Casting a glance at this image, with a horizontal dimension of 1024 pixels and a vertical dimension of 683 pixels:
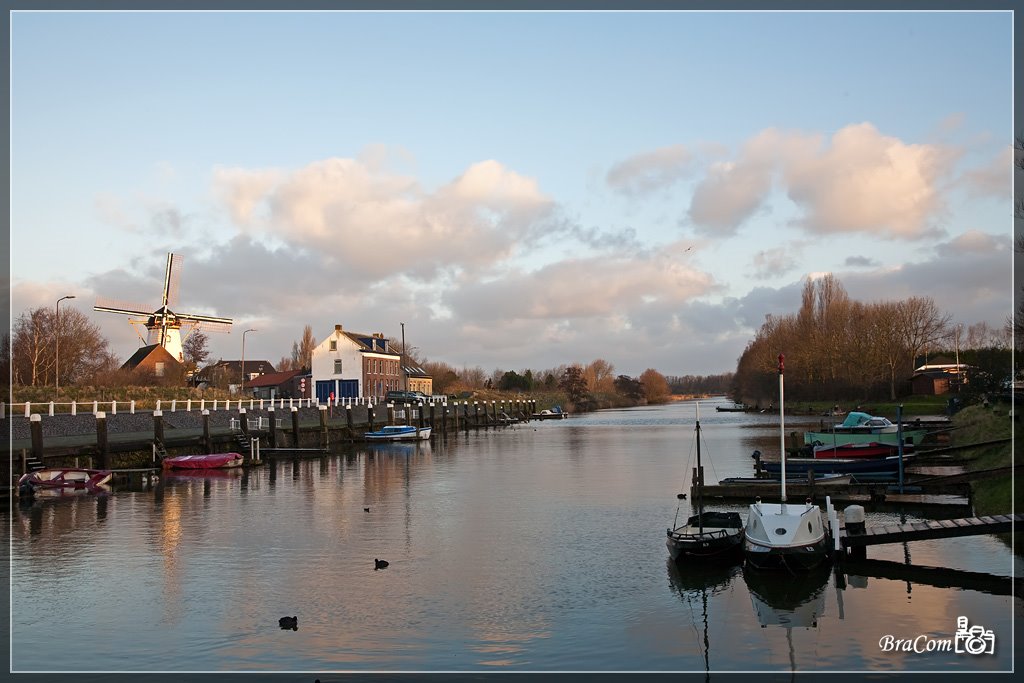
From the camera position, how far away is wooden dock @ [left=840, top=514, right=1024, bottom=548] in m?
20.5

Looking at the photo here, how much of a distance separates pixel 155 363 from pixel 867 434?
79176 mm

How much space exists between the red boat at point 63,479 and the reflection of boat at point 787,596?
30.8 meters

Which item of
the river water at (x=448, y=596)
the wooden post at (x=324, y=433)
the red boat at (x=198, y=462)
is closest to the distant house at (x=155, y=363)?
the wooden post at (x=324, y=433)

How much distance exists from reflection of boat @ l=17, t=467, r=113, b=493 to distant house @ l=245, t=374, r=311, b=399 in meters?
83.9

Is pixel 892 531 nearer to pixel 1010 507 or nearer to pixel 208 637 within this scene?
pixel 1010 507

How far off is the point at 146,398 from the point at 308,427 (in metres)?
13.5

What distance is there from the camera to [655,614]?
18391 mm

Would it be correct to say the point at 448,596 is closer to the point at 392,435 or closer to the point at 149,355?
the point at 392,435

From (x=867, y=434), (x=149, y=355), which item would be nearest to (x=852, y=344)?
(x=867, y=434)

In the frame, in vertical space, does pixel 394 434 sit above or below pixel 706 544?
above

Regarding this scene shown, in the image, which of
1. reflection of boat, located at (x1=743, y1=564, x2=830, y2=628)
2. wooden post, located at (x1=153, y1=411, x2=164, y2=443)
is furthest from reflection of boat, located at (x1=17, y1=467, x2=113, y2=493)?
reflection of boat, located at (x1=743, y1=564, x2=830, y2=628)

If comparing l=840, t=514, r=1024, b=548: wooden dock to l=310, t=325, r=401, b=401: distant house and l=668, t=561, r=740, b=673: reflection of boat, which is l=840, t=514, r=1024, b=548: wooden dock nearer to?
l=668, t=561, r=740, b=673: reflection of boat

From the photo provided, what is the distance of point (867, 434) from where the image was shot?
51062mm

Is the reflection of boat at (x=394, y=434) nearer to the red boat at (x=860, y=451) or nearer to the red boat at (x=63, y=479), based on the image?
the red boat at (x=63, y=479)
